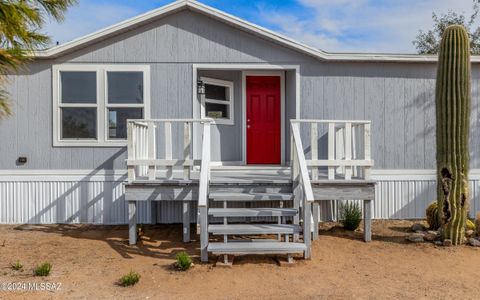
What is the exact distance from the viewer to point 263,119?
7930 mm

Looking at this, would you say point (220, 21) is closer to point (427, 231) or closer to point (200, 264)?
point (200, 264)

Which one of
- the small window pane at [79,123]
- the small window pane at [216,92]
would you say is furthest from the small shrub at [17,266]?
the small window pane at [216,92]

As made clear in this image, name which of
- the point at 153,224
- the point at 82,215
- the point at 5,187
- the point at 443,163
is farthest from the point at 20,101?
the point at 443,163

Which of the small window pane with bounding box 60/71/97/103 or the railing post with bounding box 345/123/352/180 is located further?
the small window pane with bounding box 60/71/97/103

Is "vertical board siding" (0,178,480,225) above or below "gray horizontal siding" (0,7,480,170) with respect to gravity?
below

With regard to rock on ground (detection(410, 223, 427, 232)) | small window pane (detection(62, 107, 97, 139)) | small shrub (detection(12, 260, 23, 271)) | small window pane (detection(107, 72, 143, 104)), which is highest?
small window pane (detection(107, 72, 143, 104))

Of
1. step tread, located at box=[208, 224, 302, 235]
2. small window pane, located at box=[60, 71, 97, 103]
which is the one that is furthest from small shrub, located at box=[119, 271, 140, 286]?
small window pane, located at box=[60, 71, 97, 103]

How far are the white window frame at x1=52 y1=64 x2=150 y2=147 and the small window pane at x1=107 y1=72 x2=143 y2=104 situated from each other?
66mm

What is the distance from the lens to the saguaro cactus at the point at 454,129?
17.6 feet

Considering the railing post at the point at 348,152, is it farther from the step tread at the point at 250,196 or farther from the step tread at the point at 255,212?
the step tread at the point at 255,212

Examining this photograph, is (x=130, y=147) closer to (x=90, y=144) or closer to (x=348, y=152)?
(x=90, y=144)

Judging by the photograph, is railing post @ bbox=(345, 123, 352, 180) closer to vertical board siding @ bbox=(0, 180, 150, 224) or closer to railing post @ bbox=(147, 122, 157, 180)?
railing post @ bbox=(147, 122, 157, 180)

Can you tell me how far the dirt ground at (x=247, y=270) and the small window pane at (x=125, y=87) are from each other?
102 inches

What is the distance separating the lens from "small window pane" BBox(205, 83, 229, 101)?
302 inches
